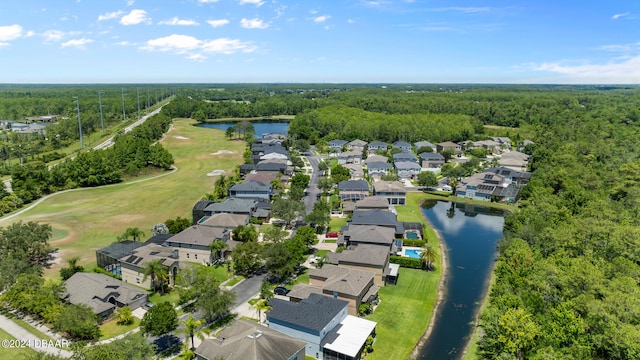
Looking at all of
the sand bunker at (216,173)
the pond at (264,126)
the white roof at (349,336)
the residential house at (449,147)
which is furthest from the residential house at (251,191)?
the pond at (264,126)

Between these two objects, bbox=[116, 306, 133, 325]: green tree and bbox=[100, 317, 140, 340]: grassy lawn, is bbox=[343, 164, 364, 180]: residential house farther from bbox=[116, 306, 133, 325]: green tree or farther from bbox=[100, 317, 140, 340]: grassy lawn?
bbox=[100, 317, 140, 340]: grassy lawn

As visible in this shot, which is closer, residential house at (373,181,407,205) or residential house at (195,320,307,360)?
residential house at (195,320,307,360)

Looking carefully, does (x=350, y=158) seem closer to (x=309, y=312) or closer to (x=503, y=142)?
(x=503, y=142)

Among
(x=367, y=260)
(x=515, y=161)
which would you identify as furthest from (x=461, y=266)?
(x=515, y=161)

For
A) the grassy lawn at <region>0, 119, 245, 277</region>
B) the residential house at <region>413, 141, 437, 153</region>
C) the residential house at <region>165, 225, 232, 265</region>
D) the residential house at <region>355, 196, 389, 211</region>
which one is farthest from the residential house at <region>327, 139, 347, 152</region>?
the residential house at <region>165, 225, 232, 265</region>

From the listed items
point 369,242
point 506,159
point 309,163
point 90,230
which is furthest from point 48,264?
point 506,159

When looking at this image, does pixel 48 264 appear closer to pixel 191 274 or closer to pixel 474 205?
pixel 191 274
